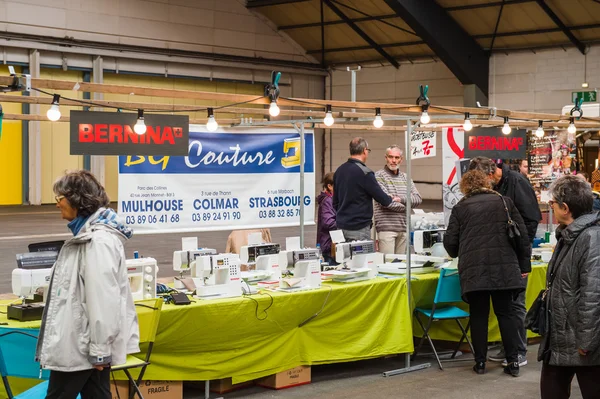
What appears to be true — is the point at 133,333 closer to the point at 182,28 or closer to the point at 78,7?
the point at 78,7

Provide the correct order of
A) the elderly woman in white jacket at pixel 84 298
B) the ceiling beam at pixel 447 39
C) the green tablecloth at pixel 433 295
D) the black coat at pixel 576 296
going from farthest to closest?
the ceiling beam at pixel 447 39, the green tablecloth at pixel 433 295, the black coat at pixel 576 296, the elderly woman in white jacket at pixel 84 298

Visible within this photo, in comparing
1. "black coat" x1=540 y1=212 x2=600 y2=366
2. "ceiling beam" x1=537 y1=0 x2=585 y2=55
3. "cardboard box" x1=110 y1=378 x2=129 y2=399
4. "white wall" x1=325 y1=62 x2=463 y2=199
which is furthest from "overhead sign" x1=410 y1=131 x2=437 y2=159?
"white wall" x1=325 y1=62 x2=463 y2=199

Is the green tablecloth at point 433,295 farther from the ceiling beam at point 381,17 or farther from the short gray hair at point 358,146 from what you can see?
the ceiling beam at point 381,17

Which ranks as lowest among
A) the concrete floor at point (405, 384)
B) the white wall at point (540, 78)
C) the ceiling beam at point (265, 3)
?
the concrete floor at point (405, 384)

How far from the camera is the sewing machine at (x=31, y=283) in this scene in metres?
4.09

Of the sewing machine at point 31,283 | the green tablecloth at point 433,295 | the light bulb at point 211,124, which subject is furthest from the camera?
the green tablecloth at point 433,295

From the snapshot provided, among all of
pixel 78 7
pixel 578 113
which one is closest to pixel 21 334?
pixel 578 113

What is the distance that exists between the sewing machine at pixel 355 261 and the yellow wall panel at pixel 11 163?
14249 mm

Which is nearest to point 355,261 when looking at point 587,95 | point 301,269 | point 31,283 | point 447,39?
point 301,269

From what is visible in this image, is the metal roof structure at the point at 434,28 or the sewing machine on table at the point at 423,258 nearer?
the sewing machine on table at the point at 423,258

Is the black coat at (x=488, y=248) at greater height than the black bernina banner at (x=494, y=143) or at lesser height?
lesser

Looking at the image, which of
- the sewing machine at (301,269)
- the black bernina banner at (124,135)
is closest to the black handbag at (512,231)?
the sewing machine at (301,269)

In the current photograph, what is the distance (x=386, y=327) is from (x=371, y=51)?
16.5m

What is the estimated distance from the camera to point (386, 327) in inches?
221
